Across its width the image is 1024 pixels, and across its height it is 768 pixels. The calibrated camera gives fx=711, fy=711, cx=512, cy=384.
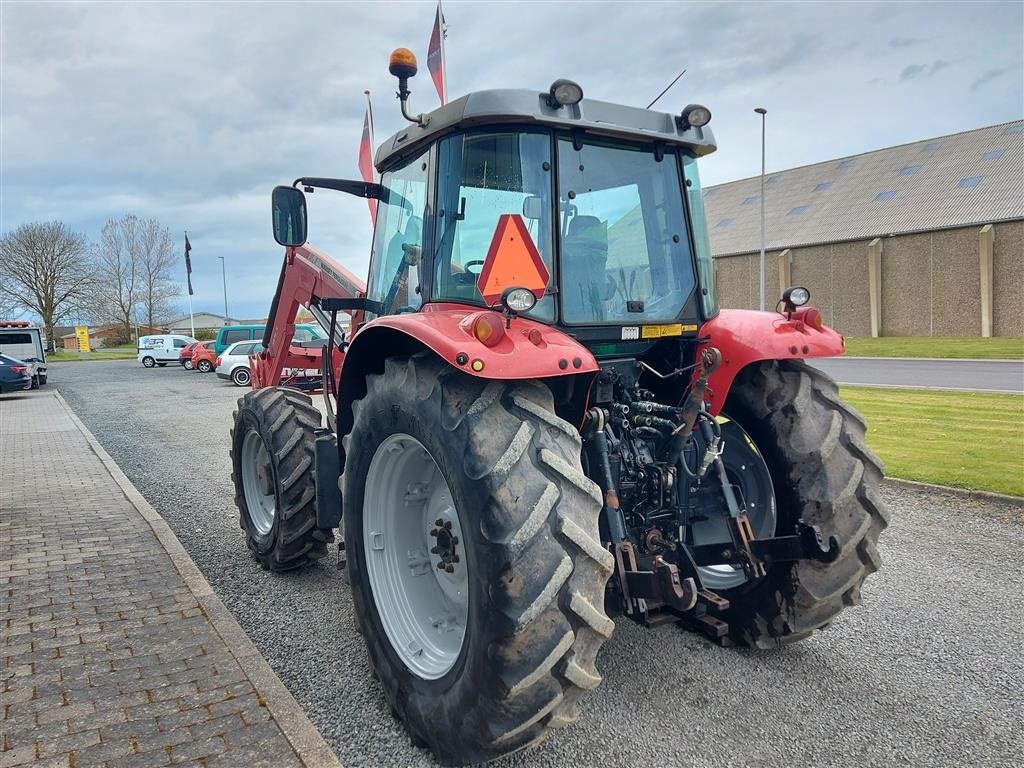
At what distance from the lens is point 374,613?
3.30 metres

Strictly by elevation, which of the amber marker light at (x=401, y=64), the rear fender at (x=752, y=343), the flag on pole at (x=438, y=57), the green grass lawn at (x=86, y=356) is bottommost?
the rear fender at (x=752, y=343)

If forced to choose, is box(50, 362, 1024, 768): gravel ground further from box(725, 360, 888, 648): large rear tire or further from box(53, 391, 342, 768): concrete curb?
box(725, 360, 888, 648): large rear tire

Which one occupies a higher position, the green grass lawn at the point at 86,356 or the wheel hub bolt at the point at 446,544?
the green grass lawn at the point at 86,356

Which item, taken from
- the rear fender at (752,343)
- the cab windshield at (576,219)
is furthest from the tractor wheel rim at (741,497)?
the cab windshield at (576,219)

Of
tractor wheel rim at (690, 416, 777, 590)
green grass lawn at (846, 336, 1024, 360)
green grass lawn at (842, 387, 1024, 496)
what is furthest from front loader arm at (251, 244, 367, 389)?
green grass lawn at (846, 336, 1024, 360)

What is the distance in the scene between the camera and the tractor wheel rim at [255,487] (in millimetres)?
5243

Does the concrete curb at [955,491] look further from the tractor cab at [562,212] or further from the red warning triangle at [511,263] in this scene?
the red warning triangle at [511,263]

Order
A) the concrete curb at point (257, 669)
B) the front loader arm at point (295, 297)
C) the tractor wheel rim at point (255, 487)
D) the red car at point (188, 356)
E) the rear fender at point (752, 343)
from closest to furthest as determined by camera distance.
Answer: the concrete curb at point (257, 669) < the rear fender at point (752, 343) < the front loader arm at point (295, 297) < the tractor wheel rim at point (255, 487) < the red car at point (188, 356)

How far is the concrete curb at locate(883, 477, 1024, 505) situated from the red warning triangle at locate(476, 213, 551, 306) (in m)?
5.60

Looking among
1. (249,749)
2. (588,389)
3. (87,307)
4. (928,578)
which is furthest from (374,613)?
(87,307)

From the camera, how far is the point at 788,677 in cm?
343

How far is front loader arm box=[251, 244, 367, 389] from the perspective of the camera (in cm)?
509

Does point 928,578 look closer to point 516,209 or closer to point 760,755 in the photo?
point 760,755

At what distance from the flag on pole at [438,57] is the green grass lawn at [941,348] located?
22.5 meters
